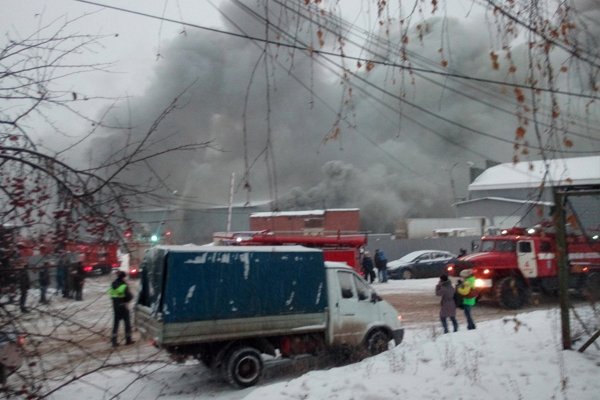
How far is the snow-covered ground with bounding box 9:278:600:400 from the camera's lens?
5684 mm

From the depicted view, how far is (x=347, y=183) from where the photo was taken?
164ft

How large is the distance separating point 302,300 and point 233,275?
4.24 feet

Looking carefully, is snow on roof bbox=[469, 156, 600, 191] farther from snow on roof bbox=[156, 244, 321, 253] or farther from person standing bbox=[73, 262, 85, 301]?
person standing bbox=[73, 262, 85, 301]

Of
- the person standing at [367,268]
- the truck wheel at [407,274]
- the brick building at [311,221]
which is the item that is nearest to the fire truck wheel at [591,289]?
the person standing at [367,268]

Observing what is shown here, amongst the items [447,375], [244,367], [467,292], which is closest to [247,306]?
[244,367]

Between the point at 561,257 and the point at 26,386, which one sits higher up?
the point at 561,257

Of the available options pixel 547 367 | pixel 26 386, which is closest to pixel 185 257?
pixel 26 386

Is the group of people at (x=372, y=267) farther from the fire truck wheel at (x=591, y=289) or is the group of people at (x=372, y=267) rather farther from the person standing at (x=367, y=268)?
the fire truck wheel at (x=591, y=289)

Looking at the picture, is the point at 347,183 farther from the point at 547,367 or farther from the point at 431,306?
the point at 547,367

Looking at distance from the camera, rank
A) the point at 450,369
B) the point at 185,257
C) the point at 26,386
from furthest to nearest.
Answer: the point at 185,257
the point at 450,369
the point at 26,386

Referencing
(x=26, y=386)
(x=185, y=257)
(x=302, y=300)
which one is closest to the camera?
(x=26, y=386)

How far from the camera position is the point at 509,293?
1584cm

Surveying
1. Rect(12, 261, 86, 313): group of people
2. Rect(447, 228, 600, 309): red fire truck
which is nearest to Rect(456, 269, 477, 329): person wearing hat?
Rect(447, 228, 600, 309): red fire truck

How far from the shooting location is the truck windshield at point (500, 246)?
16.3m
